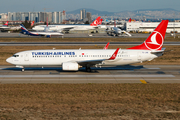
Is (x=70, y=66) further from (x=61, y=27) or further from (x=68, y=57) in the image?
(x=61, y=27)

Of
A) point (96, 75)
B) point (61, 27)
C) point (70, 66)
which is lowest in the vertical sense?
point (96, 75)

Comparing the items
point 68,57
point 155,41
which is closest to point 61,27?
point 68,57

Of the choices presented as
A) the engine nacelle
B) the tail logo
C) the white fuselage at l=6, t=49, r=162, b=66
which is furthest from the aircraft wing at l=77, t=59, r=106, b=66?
the tail logo

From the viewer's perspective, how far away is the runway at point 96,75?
2925cm

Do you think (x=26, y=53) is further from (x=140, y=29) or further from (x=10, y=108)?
(x=140, y=29)

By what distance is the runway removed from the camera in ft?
96.0

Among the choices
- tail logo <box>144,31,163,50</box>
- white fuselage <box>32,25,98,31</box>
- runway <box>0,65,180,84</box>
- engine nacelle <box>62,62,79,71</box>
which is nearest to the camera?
runway <box>0,65,180,84</box>

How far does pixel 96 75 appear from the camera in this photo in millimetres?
32312

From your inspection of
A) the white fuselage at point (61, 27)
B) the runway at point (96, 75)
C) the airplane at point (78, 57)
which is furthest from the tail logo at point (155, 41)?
the white fuselage at point (61, 27)

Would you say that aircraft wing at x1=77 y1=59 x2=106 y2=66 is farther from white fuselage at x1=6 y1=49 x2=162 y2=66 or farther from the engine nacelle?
the engine nacelle

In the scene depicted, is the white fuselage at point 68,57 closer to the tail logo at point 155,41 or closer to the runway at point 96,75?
the runway at point 96,75

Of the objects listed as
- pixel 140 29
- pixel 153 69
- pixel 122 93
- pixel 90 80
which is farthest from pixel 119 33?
pixel 122 93

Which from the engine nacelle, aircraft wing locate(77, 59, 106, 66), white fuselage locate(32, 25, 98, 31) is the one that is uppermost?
white fuselage locate(32, 25, 98, 31)

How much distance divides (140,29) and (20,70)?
→ 12057 cm
